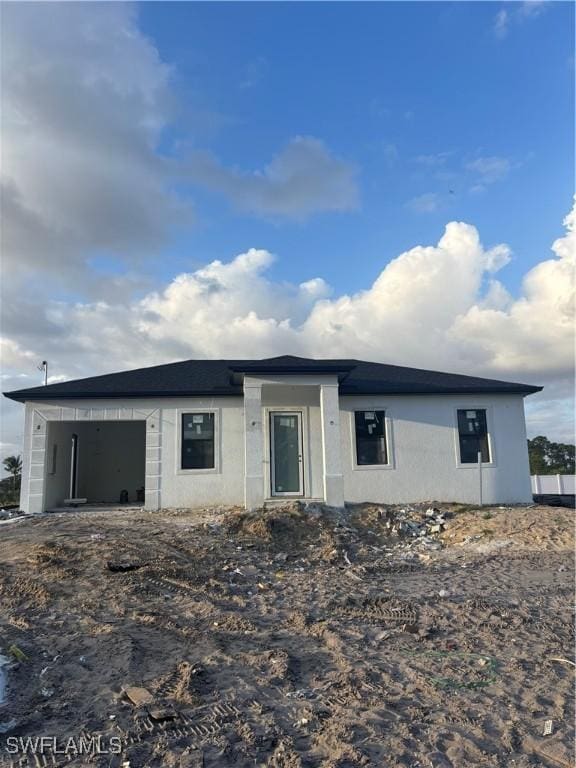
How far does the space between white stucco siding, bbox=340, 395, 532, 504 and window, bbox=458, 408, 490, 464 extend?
0.16 metres

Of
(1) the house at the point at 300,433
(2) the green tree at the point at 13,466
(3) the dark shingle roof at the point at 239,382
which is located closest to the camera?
(3) the dark shingle roof at the point at 239,382

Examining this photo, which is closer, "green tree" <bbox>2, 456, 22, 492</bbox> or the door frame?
the door frame

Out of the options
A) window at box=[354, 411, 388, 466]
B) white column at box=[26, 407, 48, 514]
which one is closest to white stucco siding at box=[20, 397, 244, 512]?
white column at box=[26, 407, 48, 514]

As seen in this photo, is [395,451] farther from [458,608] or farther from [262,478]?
[458,608]

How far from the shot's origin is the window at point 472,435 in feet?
46.6

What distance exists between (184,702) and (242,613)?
2.38m

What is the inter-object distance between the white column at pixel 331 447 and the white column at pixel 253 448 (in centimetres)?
153

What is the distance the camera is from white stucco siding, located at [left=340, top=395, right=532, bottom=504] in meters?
13.7

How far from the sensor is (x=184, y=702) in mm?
3787

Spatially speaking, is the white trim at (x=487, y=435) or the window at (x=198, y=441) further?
the white trim at (x=487, y=435)

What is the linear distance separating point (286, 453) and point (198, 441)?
2353 millimetres

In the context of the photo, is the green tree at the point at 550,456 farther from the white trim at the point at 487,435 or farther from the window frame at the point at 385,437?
the window frame at the point at 385,437
